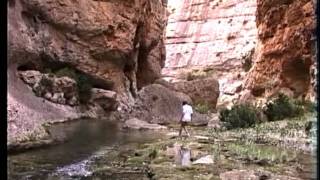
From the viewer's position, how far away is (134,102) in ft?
132

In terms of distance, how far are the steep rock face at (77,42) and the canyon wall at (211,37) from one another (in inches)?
1769

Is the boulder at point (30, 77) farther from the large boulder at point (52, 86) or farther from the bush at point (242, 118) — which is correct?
the bush at point (242, 118)

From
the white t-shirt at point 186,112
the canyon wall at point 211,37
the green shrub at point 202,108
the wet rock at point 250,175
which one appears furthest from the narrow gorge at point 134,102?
the canyon wall at point 211,37

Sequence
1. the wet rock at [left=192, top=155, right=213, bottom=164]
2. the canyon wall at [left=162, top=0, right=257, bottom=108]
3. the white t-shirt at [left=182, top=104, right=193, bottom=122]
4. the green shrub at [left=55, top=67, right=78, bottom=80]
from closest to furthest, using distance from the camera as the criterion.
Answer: the wet rock at [left=192, top=155, right=213, bottom=164]
the white t-shirt at [left=182, top=104, right=193, bottom=122]
the green shrub at [left=55, top=67, right=78, bottom=80]
the canyon wall at [left=162, top=0, right=257, bottom=108]

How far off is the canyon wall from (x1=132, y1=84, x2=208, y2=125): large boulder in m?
43.1

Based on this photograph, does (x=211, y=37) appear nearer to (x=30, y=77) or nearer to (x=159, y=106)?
(x=159, y=106)

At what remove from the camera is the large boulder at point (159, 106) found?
37.7 meters

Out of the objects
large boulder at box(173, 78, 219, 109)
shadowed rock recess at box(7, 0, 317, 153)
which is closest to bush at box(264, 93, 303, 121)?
shadowed rock recess at box(7, 0, 317, 153)

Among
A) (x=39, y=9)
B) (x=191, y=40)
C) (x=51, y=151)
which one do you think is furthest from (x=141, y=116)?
(x=191, y=40)

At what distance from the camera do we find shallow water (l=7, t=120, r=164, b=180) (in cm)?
1191

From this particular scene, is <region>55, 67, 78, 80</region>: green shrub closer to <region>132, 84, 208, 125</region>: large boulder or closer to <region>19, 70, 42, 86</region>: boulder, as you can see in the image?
<region>19, 70, 42, 86</region>: boulder

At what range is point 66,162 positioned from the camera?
14086 mm

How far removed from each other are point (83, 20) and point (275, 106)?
14370mm

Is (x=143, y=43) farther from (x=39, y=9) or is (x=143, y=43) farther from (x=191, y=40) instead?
(x=191, y=40)
